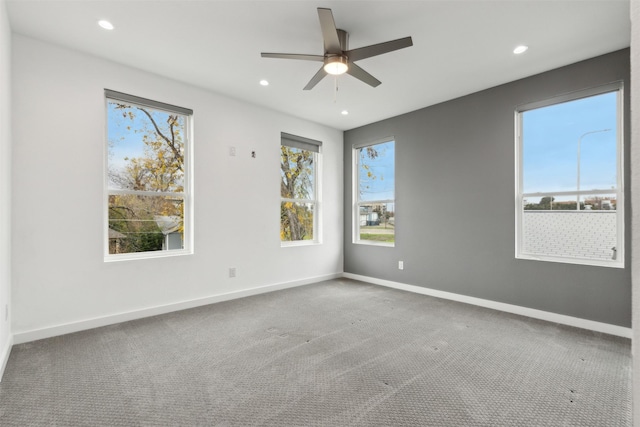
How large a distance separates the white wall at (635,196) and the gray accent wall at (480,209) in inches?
129

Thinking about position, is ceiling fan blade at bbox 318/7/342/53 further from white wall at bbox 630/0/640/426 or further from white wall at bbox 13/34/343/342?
white wall at bbox 13/34/343/342

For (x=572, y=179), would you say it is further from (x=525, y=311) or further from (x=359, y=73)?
(x=359, y=73)

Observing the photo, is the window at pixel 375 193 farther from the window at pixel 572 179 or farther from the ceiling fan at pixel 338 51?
the ceiling fan at pixel 338 51

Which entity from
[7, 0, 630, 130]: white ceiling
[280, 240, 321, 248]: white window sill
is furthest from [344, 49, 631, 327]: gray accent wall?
[280, 240, 321, 248]: white window sill

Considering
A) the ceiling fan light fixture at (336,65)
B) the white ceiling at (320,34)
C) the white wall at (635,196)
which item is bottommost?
the white wall at (635,196)

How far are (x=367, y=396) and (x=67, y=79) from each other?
12.5 ft

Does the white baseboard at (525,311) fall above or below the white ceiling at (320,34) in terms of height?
below

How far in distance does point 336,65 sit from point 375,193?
9.44 ft

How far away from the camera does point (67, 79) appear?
295 centimetres

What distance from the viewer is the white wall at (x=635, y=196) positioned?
0.50 m

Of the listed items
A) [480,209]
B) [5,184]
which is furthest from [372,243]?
[5,184]

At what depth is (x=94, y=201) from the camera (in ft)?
10.1

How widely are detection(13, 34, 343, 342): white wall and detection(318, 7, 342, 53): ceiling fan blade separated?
82.8 inches

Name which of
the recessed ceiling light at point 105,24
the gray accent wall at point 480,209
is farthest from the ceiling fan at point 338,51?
the gray accent wall at point 480,209
